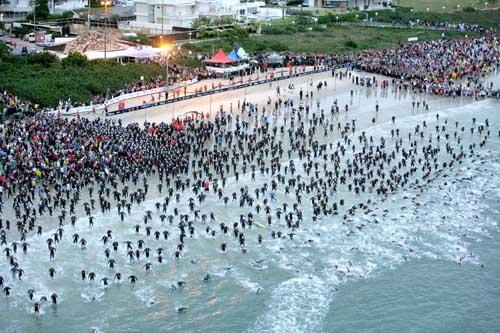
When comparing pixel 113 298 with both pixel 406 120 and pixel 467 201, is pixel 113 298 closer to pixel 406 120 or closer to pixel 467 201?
pixel 467 201

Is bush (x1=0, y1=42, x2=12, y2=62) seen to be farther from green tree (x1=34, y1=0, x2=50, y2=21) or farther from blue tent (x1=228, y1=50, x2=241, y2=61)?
green tree (x1=34, y1=0, x2=50, y2=21)

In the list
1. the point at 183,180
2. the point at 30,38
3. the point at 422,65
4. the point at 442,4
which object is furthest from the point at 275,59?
the point at 442,4

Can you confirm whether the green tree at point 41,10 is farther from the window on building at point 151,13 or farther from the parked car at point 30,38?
the window on building at point 151,13

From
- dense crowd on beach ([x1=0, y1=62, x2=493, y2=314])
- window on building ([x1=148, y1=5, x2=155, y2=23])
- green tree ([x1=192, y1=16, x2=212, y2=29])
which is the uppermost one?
window on building ([x1=148, y1=5, x2=155, y2=23])

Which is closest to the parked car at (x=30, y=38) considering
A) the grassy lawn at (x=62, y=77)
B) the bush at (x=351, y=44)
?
the grassy lawn at (x=62, y=77)

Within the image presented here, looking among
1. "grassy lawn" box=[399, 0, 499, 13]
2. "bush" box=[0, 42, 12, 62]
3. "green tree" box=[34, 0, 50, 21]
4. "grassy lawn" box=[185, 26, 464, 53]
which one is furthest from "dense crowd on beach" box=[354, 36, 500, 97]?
"green tree" box=[34, 0, 50, 21]

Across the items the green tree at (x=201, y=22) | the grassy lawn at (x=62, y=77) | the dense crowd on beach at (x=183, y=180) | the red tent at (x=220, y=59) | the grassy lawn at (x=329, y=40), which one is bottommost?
the dense crowd on beach at (x=183, y=180)

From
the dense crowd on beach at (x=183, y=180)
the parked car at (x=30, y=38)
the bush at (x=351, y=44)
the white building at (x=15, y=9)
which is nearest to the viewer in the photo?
the dense crowd on beach at (x=183, y=180)
